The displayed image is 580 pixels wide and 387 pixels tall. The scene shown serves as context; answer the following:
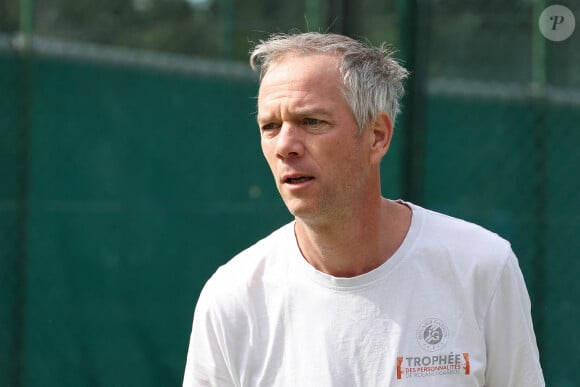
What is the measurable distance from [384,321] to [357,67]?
649 mm

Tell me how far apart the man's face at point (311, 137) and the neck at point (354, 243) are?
52mm

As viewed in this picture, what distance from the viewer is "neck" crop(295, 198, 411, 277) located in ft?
9.41

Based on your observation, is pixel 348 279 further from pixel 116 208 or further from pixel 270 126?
pixel 116 208

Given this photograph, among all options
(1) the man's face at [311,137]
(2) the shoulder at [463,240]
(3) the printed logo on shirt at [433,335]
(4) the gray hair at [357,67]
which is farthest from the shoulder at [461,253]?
(4) the gray hair at [357,67]

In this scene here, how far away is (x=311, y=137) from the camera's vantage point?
2760 millimetres

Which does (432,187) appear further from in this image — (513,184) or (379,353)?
(379,353)

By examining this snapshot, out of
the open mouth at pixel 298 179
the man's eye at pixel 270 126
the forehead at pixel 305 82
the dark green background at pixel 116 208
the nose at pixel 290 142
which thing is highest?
the forehead at pixel 305 82

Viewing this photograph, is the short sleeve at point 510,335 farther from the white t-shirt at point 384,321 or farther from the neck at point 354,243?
the neck at point 354,243

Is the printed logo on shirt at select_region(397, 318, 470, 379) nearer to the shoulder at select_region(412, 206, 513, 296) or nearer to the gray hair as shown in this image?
the shoulder at select_region(412, 206, 513, 296)

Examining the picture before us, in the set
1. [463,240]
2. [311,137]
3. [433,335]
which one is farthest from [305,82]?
[433,335]

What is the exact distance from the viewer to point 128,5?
709 centimetres

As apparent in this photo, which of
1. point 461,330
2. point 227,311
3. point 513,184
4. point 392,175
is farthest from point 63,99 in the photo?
point 461,330

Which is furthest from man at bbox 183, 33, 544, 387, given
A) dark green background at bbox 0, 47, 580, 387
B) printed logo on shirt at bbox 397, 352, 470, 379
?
dark green background at bbox 0, 47, 580, 387

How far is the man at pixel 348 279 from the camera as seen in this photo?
2.76m
